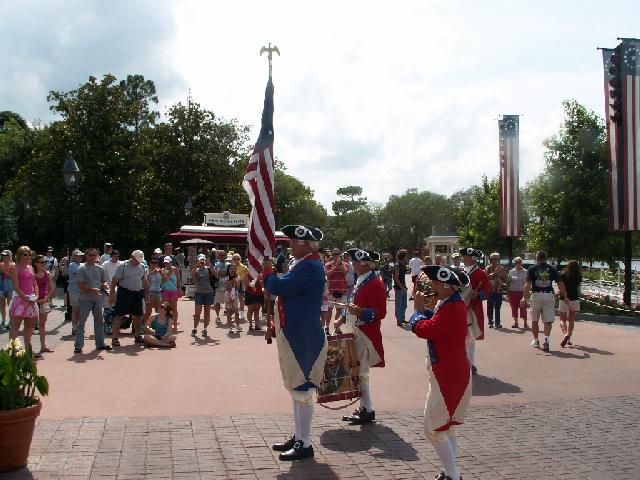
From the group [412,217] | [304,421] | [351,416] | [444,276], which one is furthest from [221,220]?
[412,217]

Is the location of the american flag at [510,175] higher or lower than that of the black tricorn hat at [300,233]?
higher

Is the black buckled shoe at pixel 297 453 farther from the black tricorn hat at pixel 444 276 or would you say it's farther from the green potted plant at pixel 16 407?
the green potted plant at pixel 16 407

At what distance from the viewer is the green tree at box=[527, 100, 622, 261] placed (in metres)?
26.4

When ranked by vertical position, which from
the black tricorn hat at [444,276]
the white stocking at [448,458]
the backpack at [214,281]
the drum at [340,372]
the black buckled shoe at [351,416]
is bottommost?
the black buckled shoe at [351,416]

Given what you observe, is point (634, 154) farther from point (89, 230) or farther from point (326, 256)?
point (89, 230)

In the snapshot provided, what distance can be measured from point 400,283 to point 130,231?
23151 mm

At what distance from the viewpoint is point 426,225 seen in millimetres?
73375

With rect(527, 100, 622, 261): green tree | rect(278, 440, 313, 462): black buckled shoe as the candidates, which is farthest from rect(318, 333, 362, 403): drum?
rect(527, 100, 622, 261): green tree

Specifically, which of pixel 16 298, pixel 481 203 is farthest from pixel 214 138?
pixel 16 298

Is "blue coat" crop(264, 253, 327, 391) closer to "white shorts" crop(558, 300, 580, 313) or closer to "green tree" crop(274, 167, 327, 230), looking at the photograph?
"white shorts" crop(558, 300, 580, 313)

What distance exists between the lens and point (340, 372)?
23.0ft

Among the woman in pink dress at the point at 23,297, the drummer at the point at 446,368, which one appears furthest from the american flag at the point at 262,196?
the woman in pink dress at the point at 23,297

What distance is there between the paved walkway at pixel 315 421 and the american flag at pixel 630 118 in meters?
7.93

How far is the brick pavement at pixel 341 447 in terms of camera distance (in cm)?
570
